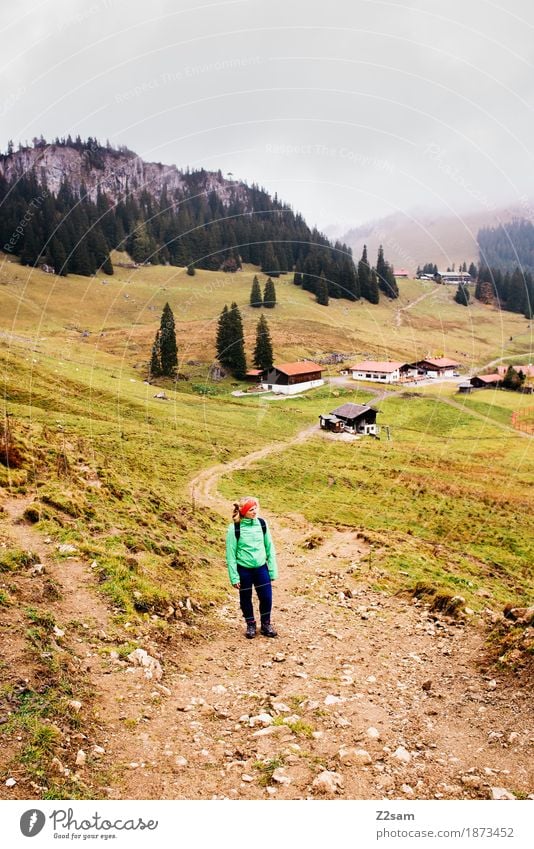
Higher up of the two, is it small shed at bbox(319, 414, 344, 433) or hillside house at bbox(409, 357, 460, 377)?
hillside house at bbox(409, 357, 460, 377)

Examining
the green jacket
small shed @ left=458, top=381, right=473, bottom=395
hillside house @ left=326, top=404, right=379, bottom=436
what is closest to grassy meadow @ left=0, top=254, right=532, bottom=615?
small shed @ left=458, top=381, right=473, bottom=395

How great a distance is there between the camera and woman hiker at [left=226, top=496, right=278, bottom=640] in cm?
1005

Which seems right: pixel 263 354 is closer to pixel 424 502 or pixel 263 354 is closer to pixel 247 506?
pixel 424 502

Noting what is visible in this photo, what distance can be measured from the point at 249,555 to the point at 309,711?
→ 3.23 meters

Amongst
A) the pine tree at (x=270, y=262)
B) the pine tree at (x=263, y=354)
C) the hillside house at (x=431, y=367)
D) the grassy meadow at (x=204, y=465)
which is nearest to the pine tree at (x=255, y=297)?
the grassy meadow at (x=204, y=465)

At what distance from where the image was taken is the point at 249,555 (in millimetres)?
10094

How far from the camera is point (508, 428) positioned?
65688 mm

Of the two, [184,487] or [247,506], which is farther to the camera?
[184,487]

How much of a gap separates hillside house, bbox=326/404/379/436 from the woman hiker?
46617mm

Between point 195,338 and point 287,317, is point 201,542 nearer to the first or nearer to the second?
point 195,338

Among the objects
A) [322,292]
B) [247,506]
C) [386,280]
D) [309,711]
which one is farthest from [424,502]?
[386,280]

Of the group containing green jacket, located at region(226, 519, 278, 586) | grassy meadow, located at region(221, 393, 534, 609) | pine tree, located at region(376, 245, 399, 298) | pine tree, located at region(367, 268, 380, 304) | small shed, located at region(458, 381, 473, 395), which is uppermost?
pine tree, located at region(376, 245, 399, 298)

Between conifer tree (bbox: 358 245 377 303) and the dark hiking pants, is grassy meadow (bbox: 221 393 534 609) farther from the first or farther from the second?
conifer tree (bbox: 358 245 377 303)

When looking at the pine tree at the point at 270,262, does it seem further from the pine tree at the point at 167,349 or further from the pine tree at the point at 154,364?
the pine tree at the point at 167,349
